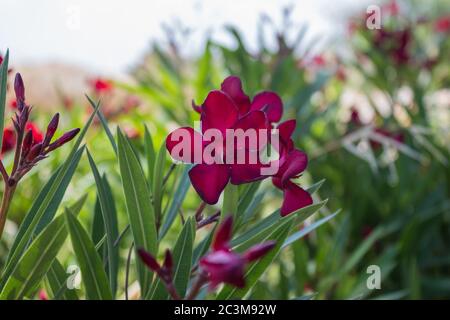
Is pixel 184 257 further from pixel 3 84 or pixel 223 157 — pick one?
pixel 3 84

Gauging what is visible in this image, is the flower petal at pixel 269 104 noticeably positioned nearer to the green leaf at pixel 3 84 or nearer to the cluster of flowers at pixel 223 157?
the cluster of flowers at pixel 223 157

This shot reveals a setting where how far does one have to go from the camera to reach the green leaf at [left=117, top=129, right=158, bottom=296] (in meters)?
0.58

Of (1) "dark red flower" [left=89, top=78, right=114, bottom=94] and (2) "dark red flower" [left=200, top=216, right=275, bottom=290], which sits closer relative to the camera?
(2) "dark red flower" [left=200, top=216, right=275, bottom=290]

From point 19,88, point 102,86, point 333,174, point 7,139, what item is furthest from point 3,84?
point 102,86

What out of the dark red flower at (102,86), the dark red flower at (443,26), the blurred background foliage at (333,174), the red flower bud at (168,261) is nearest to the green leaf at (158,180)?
the red flower bud at (168,261)

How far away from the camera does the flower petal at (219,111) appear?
53cm

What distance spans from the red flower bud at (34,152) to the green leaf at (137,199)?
7cm

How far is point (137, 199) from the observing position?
600 mm

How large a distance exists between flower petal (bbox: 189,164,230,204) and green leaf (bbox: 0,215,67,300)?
0.13 m

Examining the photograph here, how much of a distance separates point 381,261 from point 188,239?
1.02 meters

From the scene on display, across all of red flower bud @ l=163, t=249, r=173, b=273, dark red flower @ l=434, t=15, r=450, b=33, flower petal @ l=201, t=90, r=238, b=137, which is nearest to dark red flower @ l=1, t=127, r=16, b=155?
flower petal @ l=201, t=90, r=238, b=137

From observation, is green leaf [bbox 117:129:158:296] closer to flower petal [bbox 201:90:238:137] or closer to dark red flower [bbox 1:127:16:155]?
flower petal [bbox 201:90:238:137]
